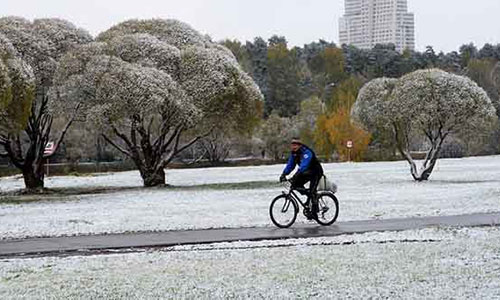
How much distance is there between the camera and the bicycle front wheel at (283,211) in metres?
15.0

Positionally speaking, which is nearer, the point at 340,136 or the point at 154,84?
the point at 154,84

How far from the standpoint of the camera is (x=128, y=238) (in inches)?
550

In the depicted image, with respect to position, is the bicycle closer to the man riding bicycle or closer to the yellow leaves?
the man riding bicycle

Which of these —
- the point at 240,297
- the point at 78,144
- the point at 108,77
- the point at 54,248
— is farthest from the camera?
the point at 78,144

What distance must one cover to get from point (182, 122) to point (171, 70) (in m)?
2.76

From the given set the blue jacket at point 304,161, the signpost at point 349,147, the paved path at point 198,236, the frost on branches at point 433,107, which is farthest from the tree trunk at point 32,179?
the signpost at point 349,147

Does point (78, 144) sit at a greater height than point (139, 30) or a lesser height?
lesser

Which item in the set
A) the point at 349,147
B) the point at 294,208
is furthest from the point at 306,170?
the point at 349,147

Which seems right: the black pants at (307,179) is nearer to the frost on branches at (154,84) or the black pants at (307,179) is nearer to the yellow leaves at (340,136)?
the frost on branches at (154,84)

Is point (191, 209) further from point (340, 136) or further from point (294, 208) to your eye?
point (340, 136)

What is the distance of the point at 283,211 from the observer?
49.6 feet

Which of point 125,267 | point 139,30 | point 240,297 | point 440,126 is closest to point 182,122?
point 139,30

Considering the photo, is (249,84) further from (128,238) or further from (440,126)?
(128,238)

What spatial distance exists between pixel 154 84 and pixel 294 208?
16.2 metres
